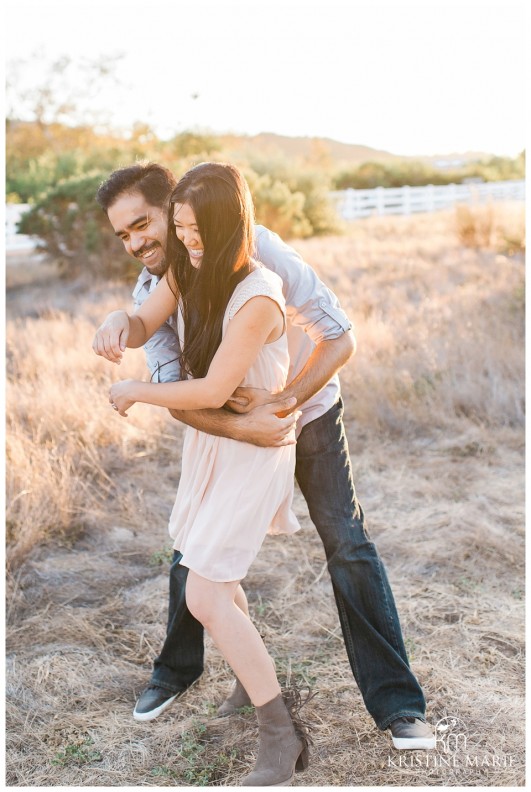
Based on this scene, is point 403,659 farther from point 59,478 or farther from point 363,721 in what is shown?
point 59,478

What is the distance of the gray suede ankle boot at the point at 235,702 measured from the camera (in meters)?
2.91

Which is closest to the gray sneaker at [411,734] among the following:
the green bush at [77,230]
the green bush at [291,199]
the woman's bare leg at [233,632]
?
the woman's bare leg at [233,632]

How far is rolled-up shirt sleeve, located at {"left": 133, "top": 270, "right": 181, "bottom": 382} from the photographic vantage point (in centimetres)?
255

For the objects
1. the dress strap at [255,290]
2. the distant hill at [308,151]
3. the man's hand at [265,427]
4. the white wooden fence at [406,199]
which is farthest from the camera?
the white wooden fence at [406,199]

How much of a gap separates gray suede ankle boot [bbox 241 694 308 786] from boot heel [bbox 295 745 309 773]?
7cm

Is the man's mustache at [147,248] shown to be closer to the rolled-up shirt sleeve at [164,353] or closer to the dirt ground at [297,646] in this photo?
the rolled-up shirt sleeve at [164,353]

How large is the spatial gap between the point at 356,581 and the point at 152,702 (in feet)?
3.17

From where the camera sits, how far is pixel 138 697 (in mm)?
3092

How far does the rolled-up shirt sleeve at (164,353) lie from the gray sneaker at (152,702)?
1.25m

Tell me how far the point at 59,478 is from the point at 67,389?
1.44 m

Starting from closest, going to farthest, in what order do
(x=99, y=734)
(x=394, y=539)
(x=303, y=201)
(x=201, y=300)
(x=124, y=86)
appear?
(x=201, y=300)
(x=99, y=734)
(x=394, y=539)
(x=303, y=201)
(x=124, y=86)

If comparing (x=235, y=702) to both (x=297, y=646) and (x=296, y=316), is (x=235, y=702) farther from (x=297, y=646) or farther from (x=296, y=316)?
(x=296, y=316)

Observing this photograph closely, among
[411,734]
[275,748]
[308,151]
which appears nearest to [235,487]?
[275,748]

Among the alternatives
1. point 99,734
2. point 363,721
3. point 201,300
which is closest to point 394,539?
point 363,721
